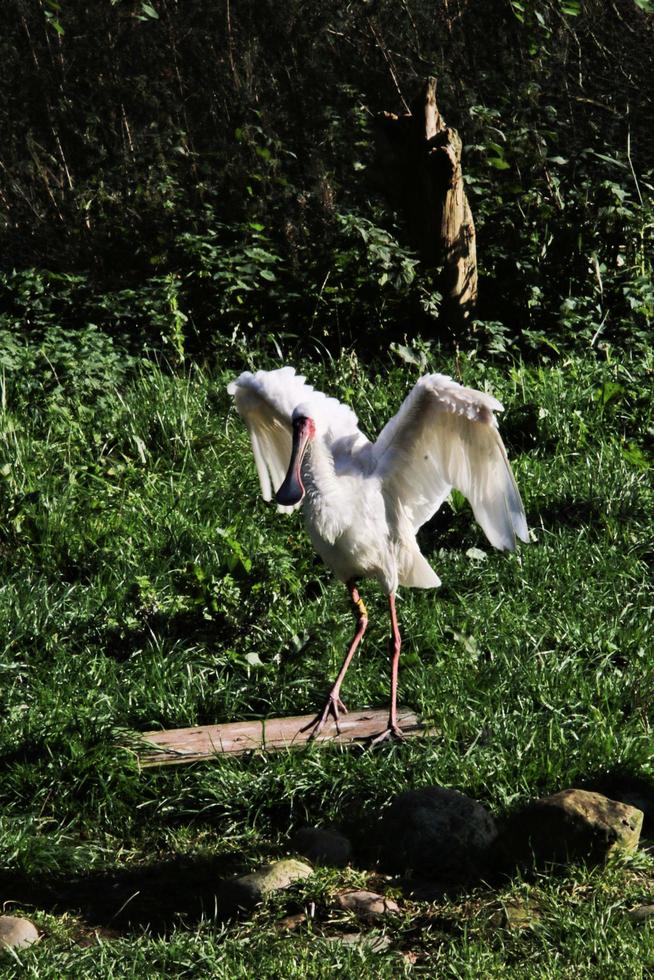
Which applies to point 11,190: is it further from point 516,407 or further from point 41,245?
point 516,407

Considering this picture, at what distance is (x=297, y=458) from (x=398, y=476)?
1.40 ft

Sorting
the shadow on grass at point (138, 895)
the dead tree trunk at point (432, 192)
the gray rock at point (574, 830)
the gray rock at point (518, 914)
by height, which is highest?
the dead tree trunk at point (432, 192)

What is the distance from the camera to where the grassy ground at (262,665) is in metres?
3.55

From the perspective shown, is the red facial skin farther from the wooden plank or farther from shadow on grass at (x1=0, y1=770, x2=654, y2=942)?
shadow on grass at (x1=0, y1=770, x2=654, y2=942)

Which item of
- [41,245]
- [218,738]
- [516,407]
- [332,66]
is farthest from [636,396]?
[41,245]

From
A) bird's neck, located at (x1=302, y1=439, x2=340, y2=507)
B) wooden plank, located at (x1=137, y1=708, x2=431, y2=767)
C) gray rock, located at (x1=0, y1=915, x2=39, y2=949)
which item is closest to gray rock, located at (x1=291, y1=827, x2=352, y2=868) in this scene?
wooden plank, located at (x1=137, y1=708, x2=431, y2=767)

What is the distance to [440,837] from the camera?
12.4 ft

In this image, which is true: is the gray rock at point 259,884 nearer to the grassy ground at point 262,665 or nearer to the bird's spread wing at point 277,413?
the grassy ground at point 262,665

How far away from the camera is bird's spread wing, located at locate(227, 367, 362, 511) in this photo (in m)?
4.90

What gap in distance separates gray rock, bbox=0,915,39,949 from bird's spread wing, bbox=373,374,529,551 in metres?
2.09

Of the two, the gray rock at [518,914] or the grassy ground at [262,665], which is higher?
the grassy ground at [262,665]

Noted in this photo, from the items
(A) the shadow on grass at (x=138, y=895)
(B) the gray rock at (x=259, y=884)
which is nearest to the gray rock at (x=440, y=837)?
(B) the gray rock at (x=259, y=884)

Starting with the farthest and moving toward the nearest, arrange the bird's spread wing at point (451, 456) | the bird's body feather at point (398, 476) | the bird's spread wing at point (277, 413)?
the bird's spread wing at point (277, 413), the bird's body feather at point (398, 476), the bird's spread wing at point (451, 456)

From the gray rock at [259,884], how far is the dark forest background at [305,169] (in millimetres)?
4700
